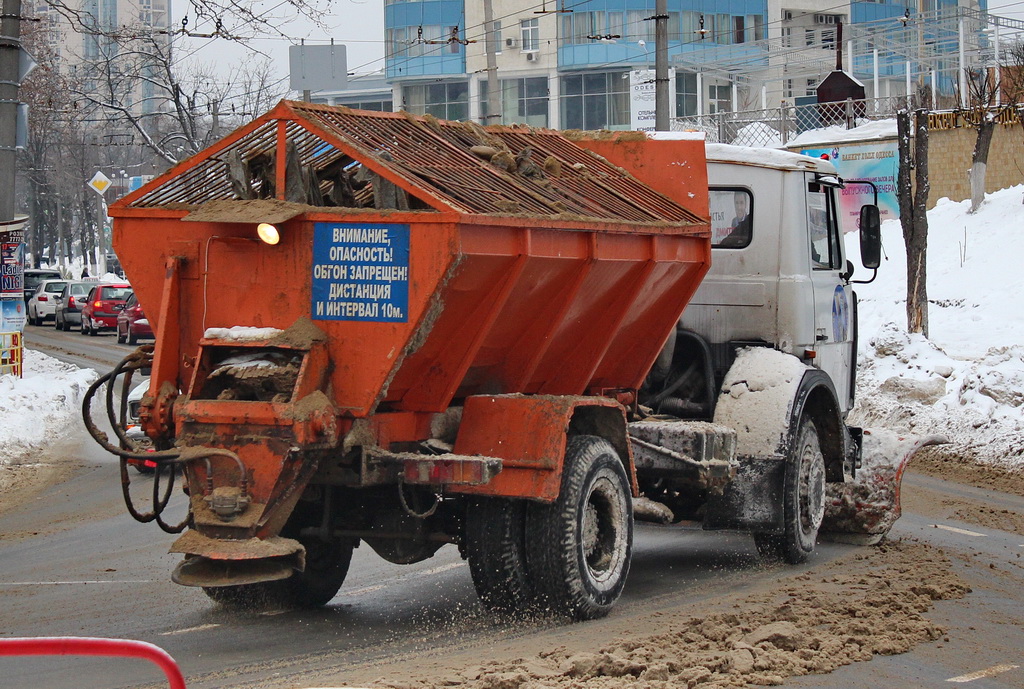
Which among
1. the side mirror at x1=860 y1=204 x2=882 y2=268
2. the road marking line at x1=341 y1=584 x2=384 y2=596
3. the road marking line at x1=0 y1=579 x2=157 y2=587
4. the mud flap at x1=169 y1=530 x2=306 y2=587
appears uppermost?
the side mirror at x1=860 y1=204 x2=882 y2=268

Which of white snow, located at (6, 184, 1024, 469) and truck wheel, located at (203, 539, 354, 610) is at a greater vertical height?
white snow, located at (6, 184, 1024, 469)

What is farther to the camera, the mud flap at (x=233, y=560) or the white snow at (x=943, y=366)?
the white snow at (x=943, y=366)

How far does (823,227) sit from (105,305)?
31354 millimetres

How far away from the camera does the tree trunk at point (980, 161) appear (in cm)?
2678

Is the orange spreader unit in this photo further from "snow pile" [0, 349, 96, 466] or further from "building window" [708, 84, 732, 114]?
"building window" [708, 84, 732, 114]

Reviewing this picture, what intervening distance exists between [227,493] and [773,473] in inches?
155

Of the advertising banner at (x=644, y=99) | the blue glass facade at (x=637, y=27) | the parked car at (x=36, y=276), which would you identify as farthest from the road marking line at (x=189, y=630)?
the blue glass facade at (x=637, y=27)

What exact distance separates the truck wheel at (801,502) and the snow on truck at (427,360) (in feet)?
0.17

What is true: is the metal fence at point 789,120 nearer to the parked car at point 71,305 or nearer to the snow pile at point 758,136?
the snow pile at point 758,136

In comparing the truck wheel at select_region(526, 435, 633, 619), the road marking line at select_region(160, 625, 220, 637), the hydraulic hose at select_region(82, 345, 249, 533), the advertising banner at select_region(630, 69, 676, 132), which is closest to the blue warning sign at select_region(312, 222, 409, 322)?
the hydraulic hose at select_region(82, 345, 249, 533)

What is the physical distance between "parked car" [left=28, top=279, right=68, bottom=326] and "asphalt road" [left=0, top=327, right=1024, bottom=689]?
35.4 metres

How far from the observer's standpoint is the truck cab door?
920 centimetres

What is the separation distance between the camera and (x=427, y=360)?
6363 mm

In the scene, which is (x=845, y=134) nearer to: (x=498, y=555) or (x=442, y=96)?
(x=498, y=555)
